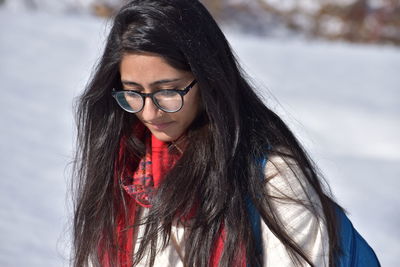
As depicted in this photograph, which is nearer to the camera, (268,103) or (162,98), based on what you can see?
(162,98)

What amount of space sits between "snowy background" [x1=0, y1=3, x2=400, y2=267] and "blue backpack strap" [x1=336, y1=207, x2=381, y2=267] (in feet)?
2.41

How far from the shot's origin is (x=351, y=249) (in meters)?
1.78

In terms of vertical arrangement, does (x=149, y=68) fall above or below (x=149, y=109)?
above

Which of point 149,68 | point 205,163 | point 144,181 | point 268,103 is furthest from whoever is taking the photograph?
point 268,103

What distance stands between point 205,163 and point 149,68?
1.00ft

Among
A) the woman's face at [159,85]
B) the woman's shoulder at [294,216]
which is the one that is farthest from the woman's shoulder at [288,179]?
the woman's face at [159,85]

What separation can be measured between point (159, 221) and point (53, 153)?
10.9ft

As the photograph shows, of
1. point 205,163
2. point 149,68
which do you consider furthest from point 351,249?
point 149,68

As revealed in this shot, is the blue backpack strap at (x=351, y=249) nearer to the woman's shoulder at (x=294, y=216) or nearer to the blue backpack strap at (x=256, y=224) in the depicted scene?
the woman's shoulder at (x=294, y=216)

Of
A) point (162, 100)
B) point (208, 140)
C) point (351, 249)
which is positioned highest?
point (162, 100)

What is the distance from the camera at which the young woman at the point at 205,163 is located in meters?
1.72

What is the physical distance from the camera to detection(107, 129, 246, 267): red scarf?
1.90 m

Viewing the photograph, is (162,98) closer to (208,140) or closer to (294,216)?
(208,140)

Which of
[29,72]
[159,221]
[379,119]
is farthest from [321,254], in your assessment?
[29,72]
